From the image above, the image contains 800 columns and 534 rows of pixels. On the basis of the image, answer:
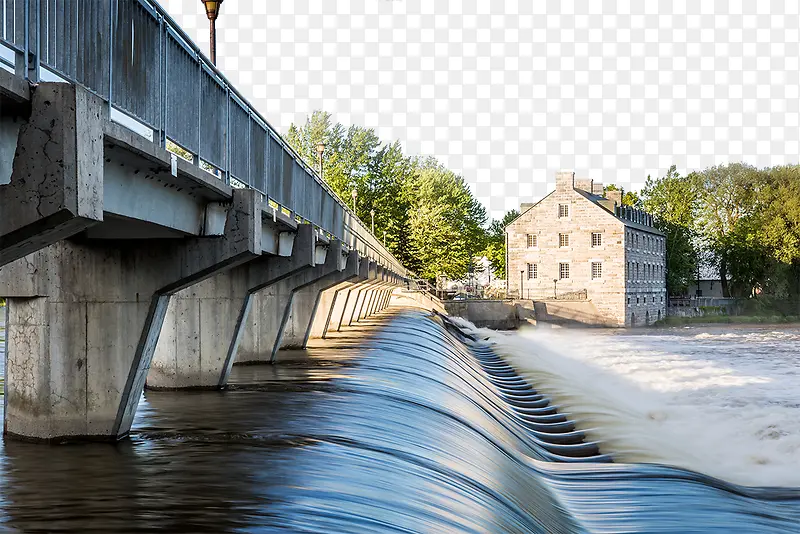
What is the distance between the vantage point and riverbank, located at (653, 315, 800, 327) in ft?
318

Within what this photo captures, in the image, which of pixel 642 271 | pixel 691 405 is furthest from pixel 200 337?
pixel 642 271

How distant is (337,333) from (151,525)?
81.8 ft

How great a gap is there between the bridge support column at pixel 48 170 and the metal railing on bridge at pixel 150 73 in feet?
1.39

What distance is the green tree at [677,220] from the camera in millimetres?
114625

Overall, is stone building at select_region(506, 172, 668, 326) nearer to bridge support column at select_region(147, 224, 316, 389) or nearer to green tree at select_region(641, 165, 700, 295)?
green tree at select_region(641, 165, 700, 295)

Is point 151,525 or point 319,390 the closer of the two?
point 151,525

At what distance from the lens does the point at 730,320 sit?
98500 mm

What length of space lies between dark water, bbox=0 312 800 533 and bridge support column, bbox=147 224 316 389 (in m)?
0.62

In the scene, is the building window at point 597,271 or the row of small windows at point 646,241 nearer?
the building window at point 597,271

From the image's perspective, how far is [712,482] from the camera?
44.4ft

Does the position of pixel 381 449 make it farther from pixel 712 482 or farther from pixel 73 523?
pixel 712 482

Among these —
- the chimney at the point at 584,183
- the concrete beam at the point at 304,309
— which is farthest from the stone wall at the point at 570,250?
the concrete beam at the point at 304,309

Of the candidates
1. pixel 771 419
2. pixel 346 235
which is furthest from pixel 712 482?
pixel 346 235

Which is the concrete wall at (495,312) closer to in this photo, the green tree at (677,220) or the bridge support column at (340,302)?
the green tree at (677,220)
